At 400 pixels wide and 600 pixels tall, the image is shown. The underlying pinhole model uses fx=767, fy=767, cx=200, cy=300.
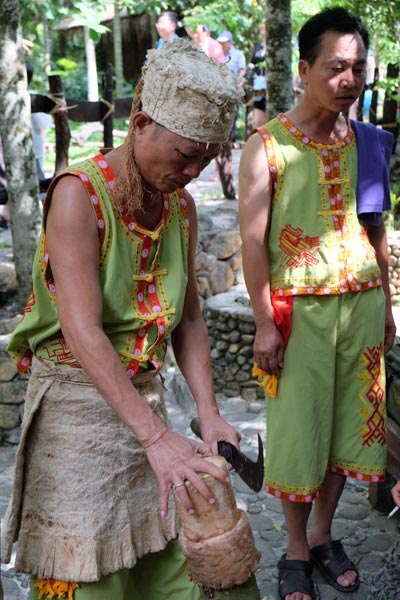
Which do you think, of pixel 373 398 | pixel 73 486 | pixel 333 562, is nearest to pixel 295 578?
pixel 333 562

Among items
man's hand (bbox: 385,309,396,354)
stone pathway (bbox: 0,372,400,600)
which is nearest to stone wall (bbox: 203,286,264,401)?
stone pathway (bbox: 0,372,400,600)

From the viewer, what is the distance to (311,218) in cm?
304

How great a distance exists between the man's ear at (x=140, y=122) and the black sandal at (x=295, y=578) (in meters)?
2.22

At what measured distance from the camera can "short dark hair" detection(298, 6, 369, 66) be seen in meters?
3.00

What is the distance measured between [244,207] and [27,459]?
1.40m

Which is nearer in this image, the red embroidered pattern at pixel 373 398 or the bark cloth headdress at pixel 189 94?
the bark cloth headdress at pixel 189 94

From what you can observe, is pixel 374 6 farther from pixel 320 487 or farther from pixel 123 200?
pixel 123 200

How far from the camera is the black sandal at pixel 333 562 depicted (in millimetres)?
3414

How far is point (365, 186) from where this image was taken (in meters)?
3.10

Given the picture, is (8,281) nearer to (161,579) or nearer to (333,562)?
(333,562)

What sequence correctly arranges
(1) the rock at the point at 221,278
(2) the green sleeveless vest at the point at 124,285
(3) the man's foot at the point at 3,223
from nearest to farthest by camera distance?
(2) the green sleeveless vest at the point at 124,285 < (1) the rock at the point at 221,278 < (3) the man's foot at the point at 3,223

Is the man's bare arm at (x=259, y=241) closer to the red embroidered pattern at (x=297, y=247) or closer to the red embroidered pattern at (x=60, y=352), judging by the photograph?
the red embroidered pattern at (x=297, y=247)

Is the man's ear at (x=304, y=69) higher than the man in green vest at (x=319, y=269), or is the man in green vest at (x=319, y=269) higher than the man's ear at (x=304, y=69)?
the man's ear at (x=304, y=69)

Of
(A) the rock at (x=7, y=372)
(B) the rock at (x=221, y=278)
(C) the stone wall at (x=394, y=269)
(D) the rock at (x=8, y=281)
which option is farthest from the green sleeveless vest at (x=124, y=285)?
(C) the stone wall at (x=394, y=269)
